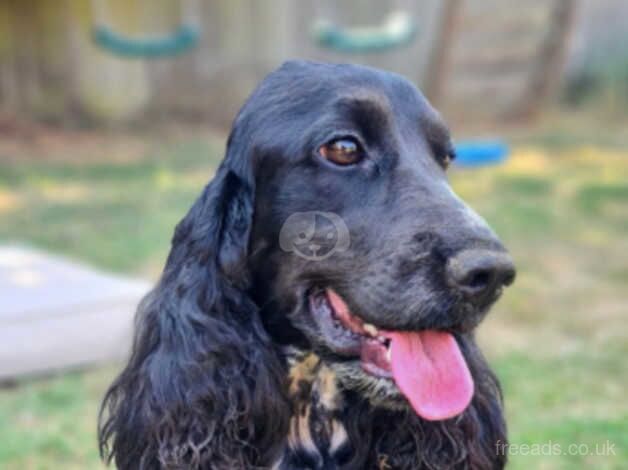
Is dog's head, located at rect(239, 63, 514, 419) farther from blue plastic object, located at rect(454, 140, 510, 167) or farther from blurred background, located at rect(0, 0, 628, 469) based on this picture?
blue plastic object, located at rect(454, 140, 510, 167)

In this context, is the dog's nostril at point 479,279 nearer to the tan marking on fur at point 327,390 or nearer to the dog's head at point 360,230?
the dog's head at point 360,230

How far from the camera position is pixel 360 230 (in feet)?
9.30

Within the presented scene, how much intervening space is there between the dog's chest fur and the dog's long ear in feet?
0.20

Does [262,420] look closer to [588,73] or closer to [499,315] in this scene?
[499,315]

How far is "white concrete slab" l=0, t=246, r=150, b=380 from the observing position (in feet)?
19.5

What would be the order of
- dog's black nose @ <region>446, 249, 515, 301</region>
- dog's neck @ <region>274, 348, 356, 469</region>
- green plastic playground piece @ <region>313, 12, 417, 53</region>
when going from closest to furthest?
dog's black nose @ <region>446, 249, 515, 301</region>, dog's neck @ <region>274, 348, 356, 469</region>, green plastic playground piece @ <region>313, 12, 417, 53</region>

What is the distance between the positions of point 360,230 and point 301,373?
48 centimetres

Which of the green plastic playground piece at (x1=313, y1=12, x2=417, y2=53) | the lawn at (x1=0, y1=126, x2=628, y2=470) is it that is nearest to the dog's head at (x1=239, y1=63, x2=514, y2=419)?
the lawn at (x1=0, y1=126, x2=628, y2=470)

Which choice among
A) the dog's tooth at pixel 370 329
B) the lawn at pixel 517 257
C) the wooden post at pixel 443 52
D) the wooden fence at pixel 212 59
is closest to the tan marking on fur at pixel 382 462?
the dog's tooth at pixel 370 329

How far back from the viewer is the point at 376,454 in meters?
3.06

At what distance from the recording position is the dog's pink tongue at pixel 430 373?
108 inches

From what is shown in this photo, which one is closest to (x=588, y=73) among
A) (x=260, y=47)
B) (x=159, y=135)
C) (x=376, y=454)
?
(x=260, y=47)

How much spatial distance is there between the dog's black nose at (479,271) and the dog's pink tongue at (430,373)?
27 cm

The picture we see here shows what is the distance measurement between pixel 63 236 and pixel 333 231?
658 centimetres
